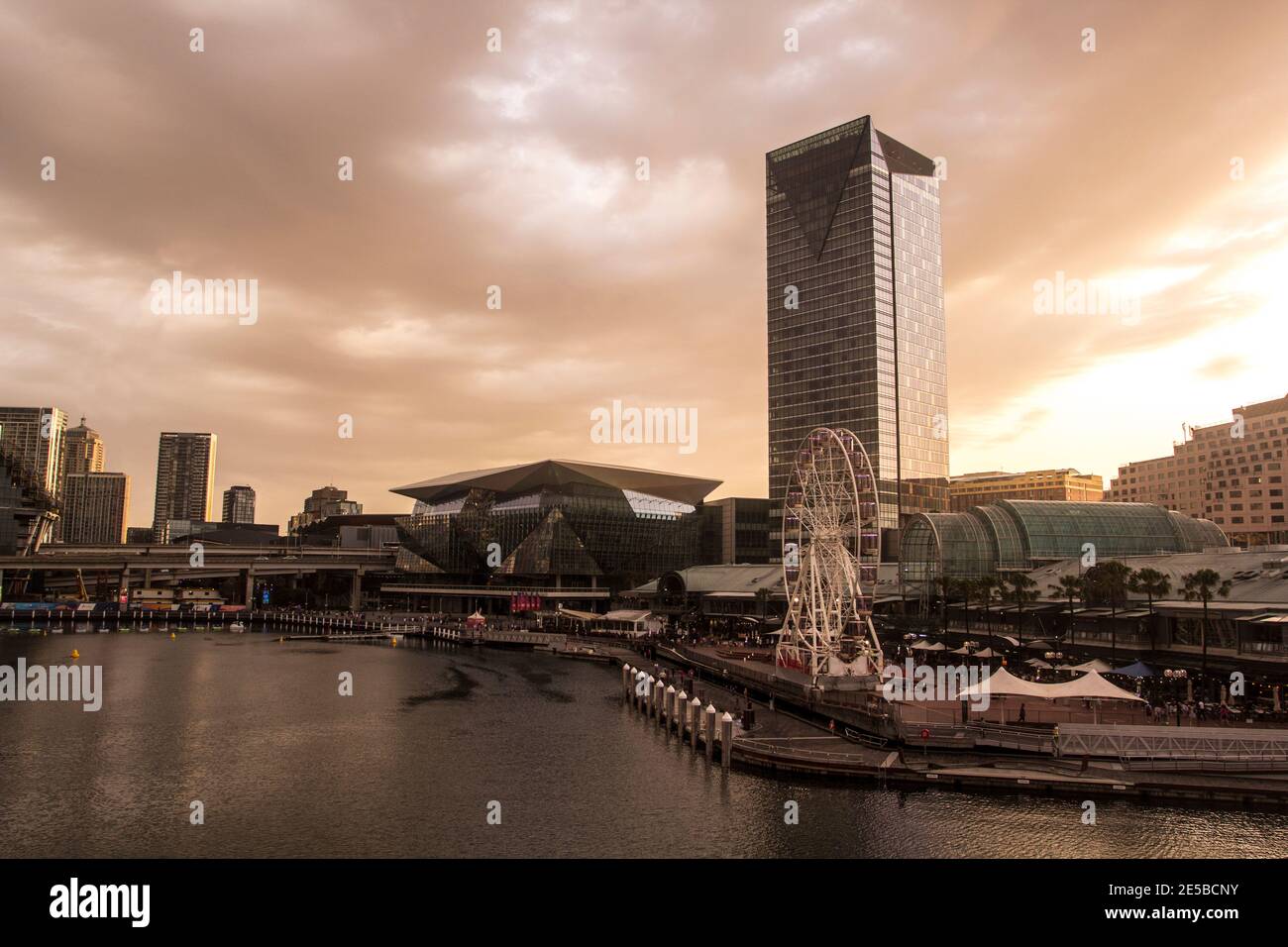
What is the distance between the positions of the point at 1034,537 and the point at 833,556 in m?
58.6

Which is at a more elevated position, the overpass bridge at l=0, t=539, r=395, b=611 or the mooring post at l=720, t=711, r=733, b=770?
the overpass bridge at l=0, t=539, r=395, b=611

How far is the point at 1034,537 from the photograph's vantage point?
381ft

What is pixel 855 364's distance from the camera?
612ft

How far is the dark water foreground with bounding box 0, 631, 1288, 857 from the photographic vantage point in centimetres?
3322

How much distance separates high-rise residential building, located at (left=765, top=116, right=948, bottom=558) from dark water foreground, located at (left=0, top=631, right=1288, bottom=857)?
5165 inches

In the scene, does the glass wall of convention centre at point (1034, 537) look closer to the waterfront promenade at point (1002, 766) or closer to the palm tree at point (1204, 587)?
the palm tree at point (1204, 587)

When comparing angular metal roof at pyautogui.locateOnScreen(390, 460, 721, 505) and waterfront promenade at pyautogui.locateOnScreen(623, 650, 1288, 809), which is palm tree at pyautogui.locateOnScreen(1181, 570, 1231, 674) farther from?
angular metal roof at pyautogui.locateOnScreen(390, 460, 721, 505)

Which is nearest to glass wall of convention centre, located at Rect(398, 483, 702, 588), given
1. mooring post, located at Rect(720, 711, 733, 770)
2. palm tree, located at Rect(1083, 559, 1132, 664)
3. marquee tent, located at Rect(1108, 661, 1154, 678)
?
palm tree, located at Rect(1083, 559, 1132, 664)

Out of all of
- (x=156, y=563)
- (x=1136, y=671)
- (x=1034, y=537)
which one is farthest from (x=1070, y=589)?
(x=156, y=563)

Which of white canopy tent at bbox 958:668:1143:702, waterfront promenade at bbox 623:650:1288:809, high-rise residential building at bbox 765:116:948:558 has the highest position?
high-rise residential building at bbox 765:116:948:558

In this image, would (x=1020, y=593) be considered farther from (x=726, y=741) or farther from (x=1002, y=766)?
(x=726, y=741)
